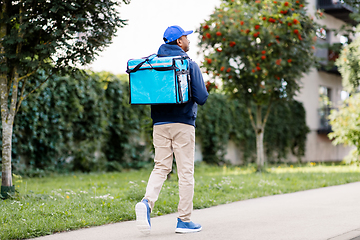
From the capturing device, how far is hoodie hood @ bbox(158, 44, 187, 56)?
4.23 meters

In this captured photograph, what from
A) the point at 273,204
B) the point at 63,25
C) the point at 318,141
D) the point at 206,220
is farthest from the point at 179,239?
the point at 318,141

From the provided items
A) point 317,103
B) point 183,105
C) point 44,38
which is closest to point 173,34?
point 183,105

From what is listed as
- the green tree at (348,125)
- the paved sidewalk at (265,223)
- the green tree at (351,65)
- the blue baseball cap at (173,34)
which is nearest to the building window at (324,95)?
the green tree at (351,65)

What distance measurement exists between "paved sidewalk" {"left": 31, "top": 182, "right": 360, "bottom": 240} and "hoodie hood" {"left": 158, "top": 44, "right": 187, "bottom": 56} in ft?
5.66

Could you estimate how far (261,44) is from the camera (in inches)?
416

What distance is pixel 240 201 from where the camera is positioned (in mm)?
6574

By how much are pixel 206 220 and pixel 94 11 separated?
11.2 ft

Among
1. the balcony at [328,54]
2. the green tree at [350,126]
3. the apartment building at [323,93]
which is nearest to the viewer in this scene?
the green tree at [350,126]

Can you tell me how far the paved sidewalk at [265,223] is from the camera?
4.17 metres

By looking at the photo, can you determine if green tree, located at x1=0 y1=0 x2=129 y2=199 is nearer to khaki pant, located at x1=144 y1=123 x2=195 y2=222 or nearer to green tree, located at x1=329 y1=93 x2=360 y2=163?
khaki pant, located at x1=144 y1=123 x2=195 y2=222

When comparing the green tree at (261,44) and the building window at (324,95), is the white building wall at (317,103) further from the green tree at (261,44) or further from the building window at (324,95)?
the green tree at (261,44)

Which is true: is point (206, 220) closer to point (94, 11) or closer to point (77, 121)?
point (94, 11)

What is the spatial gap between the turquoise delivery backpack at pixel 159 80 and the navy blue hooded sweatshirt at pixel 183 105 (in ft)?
0.24

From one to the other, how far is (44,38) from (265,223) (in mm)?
3989
